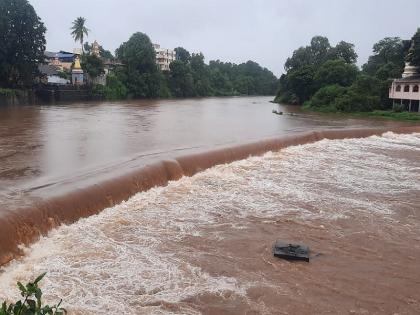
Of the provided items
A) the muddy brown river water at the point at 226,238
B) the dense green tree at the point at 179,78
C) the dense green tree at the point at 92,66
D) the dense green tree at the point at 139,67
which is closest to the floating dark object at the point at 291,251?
the muddy brown river water at the point at 226,238

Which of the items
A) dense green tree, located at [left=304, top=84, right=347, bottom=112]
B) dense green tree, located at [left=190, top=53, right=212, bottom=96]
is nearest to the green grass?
dense green tree, located at [left=304, top=84, right=347, bottom=112]

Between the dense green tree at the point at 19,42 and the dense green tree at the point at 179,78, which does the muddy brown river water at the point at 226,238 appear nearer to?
the dense green tree at the point at 19,42

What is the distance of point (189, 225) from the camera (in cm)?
782

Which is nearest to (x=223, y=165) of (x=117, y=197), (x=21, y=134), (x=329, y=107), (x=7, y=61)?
(x=117, y=197)

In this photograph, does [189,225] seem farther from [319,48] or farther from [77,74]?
[319,48]

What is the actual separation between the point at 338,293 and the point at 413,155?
12029mm

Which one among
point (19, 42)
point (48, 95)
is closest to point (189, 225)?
point (19, 42)

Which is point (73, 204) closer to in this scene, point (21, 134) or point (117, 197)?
point (117, 197)

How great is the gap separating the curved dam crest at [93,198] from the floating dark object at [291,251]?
3.31 metres

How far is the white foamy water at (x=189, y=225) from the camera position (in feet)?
17.9

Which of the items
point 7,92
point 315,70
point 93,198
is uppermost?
point 315,70

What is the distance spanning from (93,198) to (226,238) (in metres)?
2.60

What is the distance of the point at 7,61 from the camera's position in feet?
121

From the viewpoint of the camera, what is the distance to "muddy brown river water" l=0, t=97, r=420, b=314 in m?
5.45
